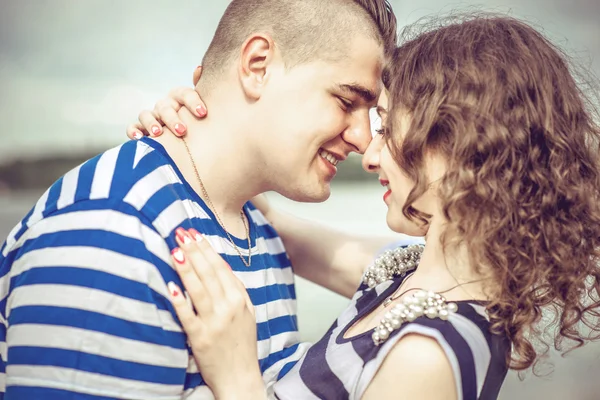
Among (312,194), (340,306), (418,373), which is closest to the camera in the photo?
(418,373)

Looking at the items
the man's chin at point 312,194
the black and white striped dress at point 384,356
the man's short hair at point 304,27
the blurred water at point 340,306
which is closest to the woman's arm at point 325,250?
the man's chin at point 312,194

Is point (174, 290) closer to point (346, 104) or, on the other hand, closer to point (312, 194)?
point (312, 194)

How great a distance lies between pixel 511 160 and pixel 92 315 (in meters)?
0.85

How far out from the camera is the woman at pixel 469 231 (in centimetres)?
113

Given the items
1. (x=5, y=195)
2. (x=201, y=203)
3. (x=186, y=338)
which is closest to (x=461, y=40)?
(x=201, y=203)

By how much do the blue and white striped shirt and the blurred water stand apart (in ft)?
6.21

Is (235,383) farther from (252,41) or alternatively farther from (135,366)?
(252,41)

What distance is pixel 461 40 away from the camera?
124 cm

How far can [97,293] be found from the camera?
111cm

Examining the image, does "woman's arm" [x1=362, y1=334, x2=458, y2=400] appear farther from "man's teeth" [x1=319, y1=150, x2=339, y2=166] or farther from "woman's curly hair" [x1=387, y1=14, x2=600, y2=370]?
"man's teeth" [x1=319, y1=150, x2=339, y2=166]

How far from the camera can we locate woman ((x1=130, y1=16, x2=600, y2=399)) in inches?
44.4

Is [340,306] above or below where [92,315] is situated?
below

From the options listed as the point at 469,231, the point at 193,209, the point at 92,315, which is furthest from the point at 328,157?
the point at 92,315

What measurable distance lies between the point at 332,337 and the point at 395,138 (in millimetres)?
465
